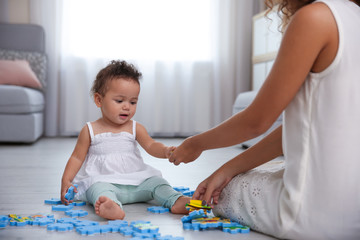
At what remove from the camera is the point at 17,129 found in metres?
3.72

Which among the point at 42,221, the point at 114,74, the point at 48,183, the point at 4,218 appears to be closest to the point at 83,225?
the point at 42,221

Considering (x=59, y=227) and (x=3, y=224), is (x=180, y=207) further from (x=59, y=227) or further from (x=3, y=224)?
(x=3, y=224)

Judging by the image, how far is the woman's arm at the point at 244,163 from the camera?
1.31 metres

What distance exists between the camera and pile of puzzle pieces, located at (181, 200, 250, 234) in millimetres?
1242

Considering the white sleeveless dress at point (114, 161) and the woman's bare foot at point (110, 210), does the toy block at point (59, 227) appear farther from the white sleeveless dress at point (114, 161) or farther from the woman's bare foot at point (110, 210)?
the white sleeveless dress at point (114, 161)

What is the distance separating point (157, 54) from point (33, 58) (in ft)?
4.01

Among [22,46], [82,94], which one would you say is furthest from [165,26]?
[22,46]

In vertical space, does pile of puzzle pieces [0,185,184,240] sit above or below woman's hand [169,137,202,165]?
below

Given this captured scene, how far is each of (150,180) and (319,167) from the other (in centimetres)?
73

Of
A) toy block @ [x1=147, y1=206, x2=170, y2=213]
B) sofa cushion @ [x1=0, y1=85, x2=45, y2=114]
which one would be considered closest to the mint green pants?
toy block @ [x1=147, y1=206, x2=170, y2=213]

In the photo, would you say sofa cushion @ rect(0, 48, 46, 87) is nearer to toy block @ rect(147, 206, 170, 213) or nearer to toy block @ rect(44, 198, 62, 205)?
toy block @ rect(44, 198, 62, 205)

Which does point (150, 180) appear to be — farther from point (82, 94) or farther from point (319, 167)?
point (82, 94)

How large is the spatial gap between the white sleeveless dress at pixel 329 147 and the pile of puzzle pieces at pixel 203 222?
18cm

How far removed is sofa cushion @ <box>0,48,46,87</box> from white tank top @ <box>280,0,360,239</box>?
370 centimetres
